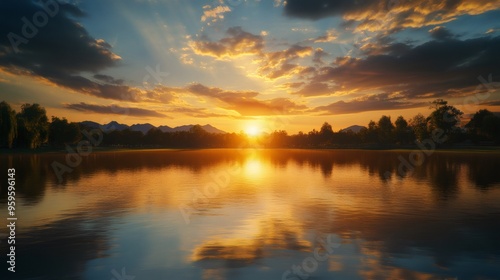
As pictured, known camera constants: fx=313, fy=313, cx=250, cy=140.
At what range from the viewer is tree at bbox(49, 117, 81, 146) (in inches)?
5546

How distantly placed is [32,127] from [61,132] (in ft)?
Answer: 133

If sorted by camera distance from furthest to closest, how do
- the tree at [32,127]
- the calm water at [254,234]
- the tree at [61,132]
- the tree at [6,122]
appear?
the tree at [61,132] < the tree at [32,127] < the tree at [6,122] < the calm water at [254,234]

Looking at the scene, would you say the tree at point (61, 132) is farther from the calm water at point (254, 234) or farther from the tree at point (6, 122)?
the calm water at point (254, 234)

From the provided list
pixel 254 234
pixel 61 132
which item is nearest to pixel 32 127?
pixel 61 132

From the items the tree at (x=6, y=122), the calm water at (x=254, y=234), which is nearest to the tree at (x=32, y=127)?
the tree at (x=6, y=122)

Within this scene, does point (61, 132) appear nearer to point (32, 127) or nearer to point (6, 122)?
point (32, 127)

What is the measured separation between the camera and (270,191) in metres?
28.1

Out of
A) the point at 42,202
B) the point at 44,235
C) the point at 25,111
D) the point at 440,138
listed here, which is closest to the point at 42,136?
the point at 25,111

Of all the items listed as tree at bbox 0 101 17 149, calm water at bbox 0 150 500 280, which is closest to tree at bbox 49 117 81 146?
tree at bbox 0 101 17 149

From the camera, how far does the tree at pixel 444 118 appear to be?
142 metres

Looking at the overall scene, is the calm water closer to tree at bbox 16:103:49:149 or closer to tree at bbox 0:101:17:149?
tree at bbox 0:101:17:149

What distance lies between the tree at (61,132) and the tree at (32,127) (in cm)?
1962

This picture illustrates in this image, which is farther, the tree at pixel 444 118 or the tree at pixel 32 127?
the tree at pixel 444 118

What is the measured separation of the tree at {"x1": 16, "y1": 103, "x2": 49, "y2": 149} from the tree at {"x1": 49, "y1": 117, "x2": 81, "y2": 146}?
772 inches
